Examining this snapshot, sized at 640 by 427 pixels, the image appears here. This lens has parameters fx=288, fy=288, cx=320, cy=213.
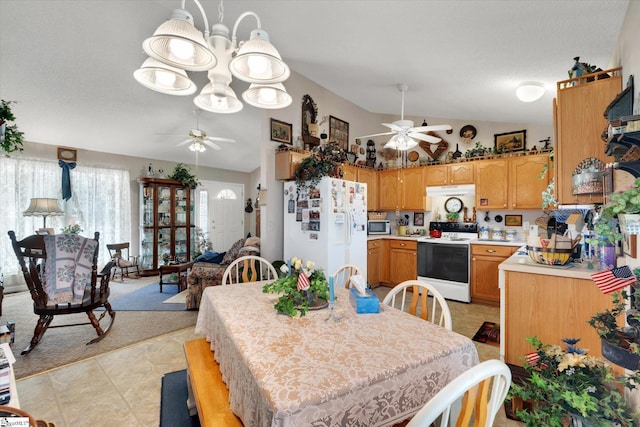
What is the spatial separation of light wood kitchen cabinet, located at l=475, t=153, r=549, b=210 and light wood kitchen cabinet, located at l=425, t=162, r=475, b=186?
128mm

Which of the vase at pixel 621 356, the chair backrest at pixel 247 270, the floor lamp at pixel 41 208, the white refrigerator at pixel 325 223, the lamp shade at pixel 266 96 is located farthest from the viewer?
the floor lamp at pixel 41 208

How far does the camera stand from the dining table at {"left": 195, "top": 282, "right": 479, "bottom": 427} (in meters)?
0.89

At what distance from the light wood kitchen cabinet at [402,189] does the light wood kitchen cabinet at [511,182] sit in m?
0.90

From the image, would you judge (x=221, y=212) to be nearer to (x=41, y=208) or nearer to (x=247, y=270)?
(x=41, y=208)

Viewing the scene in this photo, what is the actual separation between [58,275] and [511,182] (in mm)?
5687

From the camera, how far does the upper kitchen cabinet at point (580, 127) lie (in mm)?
1850

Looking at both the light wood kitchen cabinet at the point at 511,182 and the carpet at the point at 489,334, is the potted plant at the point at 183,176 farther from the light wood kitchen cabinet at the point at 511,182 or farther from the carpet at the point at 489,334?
the carpet at the point at 489,334

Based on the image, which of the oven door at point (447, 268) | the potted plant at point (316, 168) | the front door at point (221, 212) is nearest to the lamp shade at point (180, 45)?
the potted plant at point (316, 168)

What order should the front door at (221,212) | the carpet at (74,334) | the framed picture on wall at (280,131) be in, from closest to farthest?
1. the carpet at (74,334)
2. the framed picture on wall at (280,131)
3. the front door at (221,212)

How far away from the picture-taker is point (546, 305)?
1.99 m

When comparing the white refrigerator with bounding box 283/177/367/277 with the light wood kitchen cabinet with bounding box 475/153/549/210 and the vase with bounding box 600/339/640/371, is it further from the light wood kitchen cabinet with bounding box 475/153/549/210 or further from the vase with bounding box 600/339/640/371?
the vase with bounding box 600/339/640/371

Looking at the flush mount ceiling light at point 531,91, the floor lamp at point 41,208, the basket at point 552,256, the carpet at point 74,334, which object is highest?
the flush mount ceiling light at point 531,91

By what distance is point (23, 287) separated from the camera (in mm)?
4887

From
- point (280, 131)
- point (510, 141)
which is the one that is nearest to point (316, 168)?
point (280, 131)
